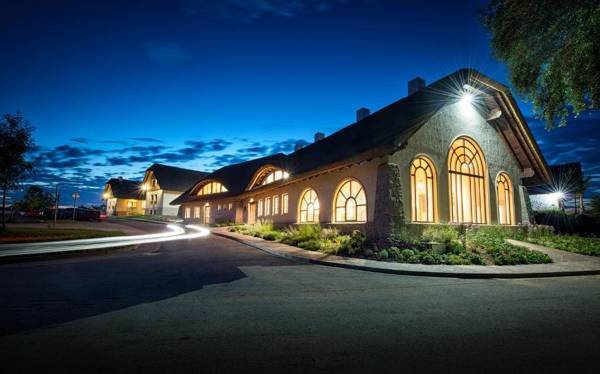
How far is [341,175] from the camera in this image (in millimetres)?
17000

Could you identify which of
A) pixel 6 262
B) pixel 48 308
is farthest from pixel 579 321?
pixel 6 262

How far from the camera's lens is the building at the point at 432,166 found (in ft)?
44.5

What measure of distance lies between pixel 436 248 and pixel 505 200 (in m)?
9.79

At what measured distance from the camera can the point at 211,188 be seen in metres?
37.5

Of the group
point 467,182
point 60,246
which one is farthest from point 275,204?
point 60,246

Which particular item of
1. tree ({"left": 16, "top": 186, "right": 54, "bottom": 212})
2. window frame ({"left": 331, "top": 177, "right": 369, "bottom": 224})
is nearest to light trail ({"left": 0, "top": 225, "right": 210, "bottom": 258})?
window frame ({"left": 331, "top": 177, "right": 369, "bottom": 224})

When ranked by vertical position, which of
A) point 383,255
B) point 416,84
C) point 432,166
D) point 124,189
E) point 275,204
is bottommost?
point 383,255

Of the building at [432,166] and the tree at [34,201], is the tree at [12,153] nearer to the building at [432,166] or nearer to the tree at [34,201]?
Result: the building at [432,166]

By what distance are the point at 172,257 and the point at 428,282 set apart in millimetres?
8456

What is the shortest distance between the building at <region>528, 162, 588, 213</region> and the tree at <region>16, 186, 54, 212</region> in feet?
199

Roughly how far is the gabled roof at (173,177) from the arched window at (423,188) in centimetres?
4181

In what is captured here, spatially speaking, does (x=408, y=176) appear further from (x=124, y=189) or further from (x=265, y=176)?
(x=124, y=189)

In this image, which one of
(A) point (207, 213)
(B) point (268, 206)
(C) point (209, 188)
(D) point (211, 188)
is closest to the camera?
(B) point (268, 206)

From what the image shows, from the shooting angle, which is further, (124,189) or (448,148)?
(124,189)
